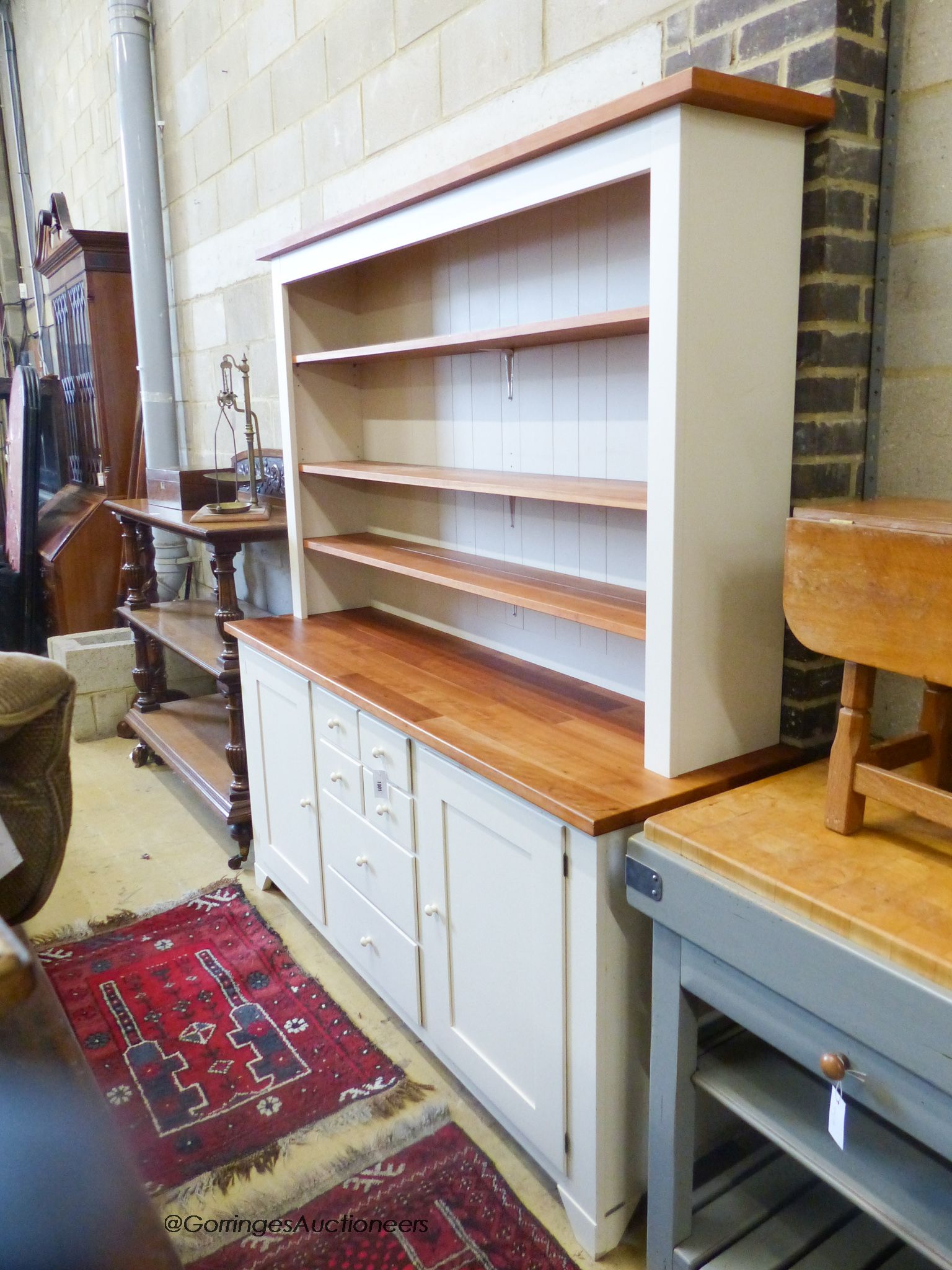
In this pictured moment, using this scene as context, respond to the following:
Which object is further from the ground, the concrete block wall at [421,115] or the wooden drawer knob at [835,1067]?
the concrete block wall at [421,115]

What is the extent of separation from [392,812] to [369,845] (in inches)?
6.6

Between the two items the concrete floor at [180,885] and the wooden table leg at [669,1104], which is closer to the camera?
the wooden table leg at [669,1104]

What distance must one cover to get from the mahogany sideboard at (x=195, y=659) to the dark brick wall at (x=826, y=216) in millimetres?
1707

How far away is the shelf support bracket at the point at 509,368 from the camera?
7.16 ft

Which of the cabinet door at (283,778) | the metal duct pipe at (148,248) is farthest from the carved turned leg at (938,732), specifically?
the metal duct pipe at (148,248)

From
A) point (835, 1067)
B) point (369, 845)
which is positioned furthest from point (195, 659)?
point (835, 1067)

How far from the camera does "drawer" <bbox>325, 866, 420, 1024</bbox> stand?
6.59ft

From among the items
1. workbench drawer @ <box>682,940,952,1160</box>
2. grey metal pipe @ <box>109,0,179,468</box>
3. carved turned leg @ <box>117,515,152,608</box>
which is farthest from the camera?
grey metal pipe @ <box>109,0,179,468</box>

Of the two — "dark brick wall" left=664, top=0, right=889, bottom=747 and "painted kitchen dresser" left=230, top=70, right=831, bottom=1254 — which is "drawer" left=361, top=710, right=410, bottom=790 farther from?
"dark brick wall" left=664, top=0, right=889, bottom=747

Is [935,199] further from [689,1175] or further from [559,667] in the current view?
[689,1175]

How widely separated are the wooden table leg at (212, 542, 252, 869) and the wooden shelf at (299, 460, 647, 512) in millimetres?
407

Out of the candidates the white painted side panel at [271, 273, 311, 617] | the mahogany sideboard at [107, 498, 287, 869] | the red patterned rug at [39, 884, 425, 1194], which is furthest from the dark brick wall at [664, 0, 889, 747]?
the mahogany sideboard at [107, 498, 287, 869]

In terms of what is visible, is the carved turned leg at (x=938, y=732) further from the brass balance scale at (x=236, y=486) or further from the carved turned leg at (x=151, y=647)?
the carved turned leg at (x=151, y=647)

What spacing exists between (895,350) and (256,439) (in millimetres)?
2686
